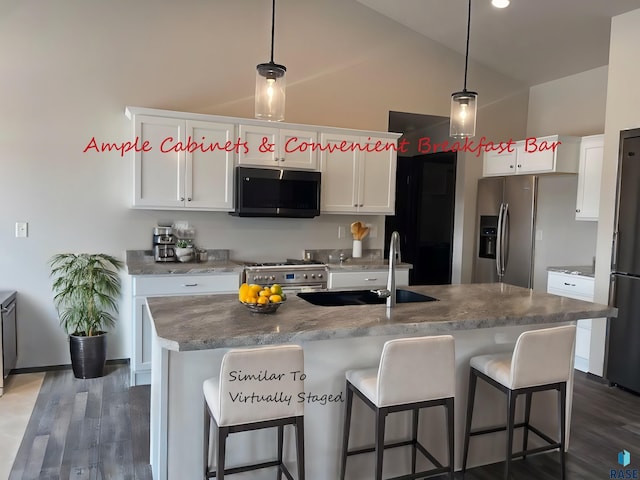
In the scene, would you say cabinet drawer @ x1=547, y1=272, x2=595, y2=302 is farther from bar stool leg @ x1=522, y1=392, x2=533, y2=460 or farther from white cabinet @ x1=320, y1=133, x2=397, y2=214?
bar stool leg @ x1=522, y1=392, x2=533, y2=460

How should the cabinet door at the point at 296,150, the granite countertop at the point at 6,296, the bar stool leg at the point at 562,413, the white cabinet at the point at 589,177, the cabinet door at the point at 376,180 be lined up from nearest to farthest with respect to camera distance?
the bar stool leg at the point at 562,413 → the granite countertop at the point at 6,296 → the cabinet door at the point at 296,150 → the white cabinet at the point at 589,177 → the cabinet door at the point at 376,180

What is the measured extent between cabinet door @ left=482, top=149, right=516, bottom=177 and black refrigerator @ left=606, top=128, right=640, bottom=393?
1464 mm

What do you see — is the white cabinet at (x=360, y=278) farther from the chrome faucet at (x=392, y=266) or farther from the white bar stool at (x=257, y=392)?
the white bar stool at (x=257, y=392)

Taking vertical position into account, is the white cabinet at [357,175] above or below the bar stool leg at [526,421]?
above

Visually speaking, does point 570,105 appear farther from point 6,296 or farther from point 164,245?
point 6,296

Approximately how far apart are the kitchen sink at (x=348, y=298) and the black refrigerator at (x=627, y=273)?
75.4 inches

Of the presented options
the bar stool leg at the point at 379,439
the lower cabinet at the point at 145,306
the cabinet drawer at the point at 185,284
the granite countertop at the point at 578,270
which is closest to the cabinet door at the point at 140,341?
the lower cabinet at the point at 145,306

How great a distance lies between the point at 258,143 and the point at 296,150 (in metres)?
0.35

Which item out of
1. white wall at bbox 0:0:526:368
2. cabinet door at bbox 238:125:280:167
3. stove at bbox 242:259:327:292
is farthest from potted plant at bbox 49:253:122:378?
cabinet door at bbox 238:125:280:167

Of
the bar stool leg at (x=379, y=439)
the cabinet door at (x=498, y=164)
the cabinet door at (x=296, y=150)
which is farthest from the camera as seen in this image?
the cabinet door at (x=498, y=164)

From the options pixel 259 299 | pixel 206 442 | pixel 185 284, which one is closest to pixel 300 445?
pixel 206 442

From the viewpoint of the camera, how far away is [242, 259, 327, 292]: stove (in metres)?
4.07

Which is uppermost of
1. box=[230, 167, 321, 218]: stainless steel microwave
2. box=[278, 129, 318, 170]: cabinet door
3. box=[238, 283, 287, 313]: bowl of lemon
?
box=[278, 129, 318, 170]: cabinet door

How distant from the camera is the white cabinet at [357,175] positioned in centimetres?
463
